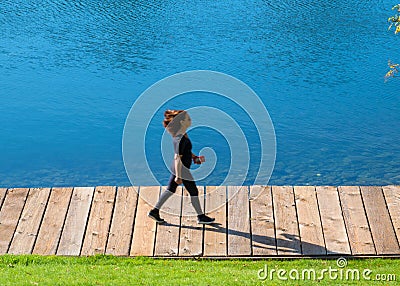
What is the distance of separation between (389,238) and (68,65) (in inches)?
391

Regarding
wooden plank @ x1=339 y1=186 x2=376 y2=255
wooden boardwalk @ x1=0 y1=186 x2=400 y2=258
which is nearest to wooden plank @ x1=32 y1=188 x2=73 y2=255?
wooden boardwalk @ x1=0 y1=186 x2=400 y2=258

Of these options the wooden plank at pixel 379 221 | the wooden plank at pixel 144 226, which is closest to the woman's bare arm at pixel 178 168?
the wooden plank at pixel 144 226

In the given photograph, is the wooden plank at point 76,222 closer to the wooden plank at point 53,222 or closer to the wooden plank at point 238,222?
the wooden plank at point 53,222

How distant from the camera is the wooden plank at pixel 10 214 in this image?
6492mm

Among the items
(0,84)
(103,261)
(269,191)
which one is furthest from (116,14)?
(103,261)

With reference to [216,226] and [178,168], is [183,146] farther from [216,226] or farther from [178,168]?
[216,226]

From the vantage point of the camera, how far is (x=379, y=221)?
22.1 feet

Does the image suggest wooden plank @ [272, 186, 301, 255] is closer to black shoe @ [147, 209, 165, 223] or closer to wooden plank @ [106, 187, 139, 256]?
black shoe @ [147, 209, 165, 223]

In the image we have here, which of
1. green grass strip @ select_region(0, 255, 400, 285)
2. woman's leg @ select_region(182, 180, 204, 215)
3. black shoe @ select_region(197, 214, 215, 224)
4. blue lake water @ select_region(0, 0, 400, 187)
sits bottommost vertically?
green grass strip @ select_region(0, 255, 400, 285)

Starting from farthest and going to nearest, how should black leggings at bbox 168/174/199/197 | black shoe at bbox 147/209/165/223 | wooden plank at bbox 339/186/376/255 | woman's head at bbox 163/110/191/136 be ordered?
black shoe at bbox 147/209/165/223
black leggings at bbox 168/174/199/197
wooden plank at bbox 339/186/376/255
woman's head at bbox 163/110/191/136

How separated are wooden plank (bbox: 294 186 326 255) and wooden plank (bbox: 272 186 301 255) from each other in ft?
0.19

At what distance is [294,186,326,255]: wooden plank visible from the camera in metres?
6.32

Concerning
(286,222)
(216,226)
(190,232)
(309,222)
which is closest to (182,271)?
(190,232)

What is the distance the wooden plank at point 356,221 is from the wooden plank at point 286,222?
55 centimetres
